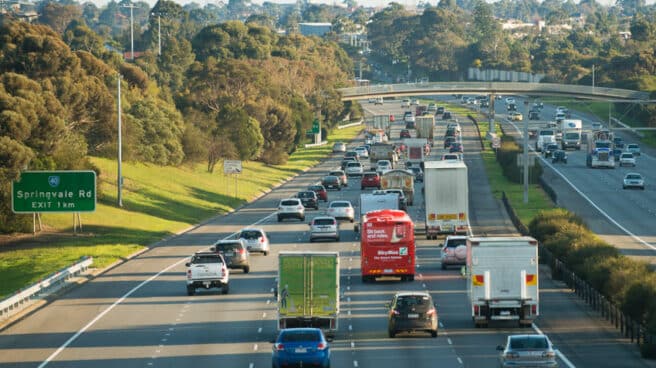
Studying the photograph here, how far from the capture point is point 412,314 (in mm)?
38406

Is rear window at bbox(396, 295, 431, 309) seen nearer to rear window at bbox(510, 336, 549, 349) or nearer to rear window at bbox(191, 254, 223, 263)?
rear window at bbox(510, 336, 549, 349)

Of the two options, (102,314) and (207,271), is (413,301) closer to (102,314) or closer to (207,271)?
(102,314)

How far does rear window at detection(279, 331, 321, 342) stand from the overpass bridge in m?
118

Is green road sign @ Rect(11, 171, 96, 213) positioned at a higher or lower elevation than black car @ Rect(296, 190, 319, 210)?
higher

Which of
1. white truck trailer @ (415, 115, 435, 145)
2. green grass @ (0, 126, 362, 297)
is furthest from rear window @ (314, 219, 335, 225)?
white truck trailer @ (415, 115, 435, 145)

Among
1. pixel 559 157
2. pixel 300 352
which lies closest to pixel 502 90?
pixel 559 157

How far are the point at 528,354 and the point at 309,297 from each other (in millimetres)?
9371

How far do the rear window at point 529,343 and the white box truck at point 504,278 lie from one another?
8508mm

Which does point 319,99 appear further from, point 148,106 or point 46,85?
point 46,85

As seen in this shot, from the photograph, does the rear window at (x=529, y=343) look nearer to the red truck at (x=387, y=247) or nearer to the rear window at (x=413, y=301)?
the rear window at (x=413, y=301)

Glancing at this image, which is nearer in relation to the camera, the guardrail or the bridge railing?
the guardrail

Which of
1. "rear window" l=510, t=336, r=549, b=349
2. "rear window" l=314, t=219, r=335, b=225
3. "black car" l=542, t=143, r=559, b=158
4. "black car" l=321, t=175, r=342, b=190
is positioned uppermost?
"black car" l=542, t=143, r=559, b=158

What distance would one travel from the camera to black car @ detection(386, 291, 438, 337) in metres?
38.3

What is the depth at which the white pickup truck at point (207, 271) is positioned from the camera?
4875 centimetres
